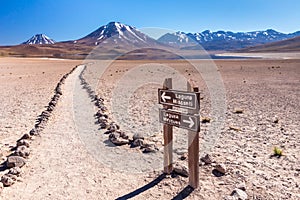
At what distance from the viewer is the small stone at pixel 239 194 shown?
4.40 metres

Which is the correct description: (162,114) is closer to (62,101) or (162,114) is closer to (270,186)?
(270,186)

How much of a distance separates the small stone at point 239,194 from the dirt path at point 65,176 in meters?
1.57

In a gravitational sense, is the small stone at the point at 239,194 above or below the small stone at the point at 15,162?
below

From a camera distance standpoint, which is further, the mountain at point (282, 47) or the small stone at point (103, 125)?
the mountain at point (282, 47)

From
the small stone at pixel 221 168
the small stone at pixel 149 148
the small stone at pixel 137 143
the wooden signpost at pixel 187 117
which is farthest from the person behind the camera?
the small stone at pixel 137 143

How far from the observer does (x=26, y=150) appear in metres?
6.43

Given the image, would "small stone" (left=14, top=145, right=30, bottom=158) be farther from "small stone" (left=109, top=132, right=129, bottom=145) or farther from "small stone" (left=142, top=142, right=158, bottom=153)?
"small stone" (left=142, top=142, right=158, bottom=153)

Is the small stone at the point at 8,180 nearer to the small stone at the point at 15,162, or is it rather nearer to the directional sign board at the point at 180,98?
the small stone at the point at 15,162

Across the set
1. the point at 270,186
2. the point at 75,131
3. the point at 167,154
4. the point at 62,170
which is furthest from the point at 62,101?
the point at 270,186

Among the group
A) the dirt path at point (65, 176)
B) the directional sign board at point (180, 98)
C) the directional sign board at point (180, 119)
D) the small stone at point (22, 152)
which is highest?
the directional sign board at point (180, 98)

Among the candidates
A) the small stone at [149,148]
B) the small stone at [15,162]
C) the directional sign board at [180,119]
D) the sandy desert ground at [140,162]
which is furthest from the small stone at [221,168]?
the small stone at [15,162]

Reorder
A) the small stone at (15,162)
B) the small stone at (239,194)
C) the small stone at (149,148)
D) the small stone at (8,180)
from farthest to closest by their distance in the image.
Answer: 1. the small stone at (149,148)
2. the small stone at (15,162)
3. the small stone at (8,180)
4. the small stone at (239,194)

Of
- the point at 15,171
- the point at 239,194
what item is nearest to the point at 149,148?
the point at 239,194

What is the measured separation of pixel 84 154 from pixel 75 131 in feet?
6.42
